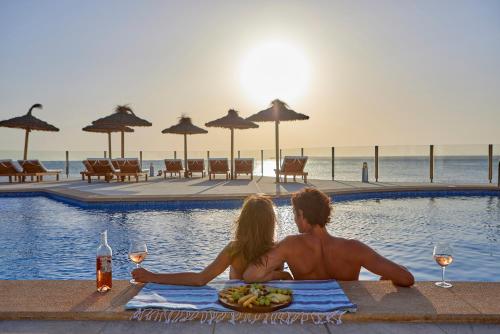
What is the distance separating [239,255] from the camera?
2.40m

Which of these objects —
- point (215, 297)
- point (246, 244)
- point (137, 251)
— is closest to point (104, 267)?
point (137, 251)

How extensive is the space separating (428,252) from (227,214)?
140 inches

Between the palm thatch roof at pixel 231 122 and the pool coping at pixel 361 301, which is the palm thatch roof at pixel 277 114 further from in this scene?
the pool coping at pixel 361 301

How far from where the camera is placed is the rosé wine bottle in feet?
7.90

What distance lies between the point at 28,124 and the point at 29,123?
0.05 m

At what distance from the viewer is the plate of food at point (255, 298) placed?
1989mm

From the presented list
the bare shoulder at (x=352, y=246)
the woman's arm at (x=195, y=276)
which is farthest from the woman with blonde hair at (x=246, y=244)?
the bare shoulder at (x=352, y=246)

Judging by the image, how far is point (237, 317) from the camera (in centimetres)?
200

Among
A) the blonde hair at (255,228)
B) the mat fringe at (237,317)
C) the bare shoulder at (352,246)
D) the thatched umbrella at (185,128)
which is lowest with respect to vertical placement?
the mat fringe at (237,317)

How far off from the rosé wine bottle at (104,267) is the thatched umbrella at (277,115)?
35.4 ft

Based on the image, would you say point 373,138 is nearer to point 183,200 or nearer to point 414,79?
point 414,79

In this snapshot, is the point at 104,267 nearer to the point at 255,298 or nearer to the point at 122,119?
the point at 255,298

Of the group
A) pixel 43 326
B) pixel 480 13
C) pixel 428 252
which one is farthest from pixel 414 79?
pixel 43 326

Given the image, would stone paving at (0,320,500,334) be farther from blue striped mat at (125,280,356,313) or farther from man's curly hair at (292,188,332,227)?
man's curly hair at (292,188,332,227)
